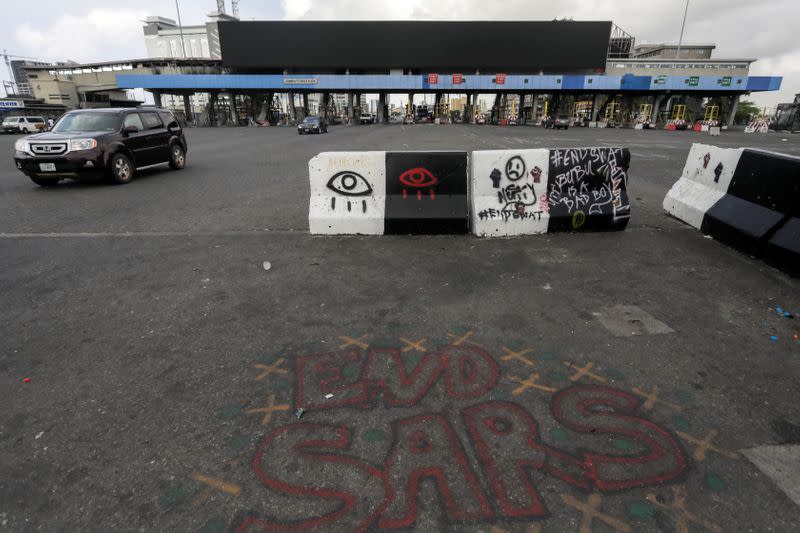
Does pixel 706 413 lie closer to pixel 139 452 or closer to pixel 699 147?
pixel 139 452

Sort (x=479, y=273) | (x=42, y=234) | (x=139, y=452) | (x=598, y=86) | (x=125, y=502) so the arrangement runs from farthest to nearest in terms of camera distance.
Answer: (x=598, y=86) < (x=42, y=234) < (x=479, y=273) < (x=139, y=452) < (x=125, y=502)

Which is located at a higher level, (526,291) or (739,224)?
(739,224)

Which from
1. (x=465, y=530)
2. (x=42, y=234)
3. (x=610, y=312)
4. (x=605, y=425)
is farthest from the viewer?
(x=42, y=234)

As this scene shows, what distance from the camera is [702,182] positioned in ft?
22.5

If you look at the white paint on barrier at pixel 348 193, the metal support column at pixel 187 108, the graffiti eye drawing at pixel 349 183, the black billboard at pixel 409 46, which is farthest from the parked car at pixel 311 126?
the black billboard at pixel 409 46

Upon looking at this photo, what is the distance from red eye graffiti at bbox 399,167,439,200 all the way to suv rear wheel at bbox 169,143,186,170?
32.8ft

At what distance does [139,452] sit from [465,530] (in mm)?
1801

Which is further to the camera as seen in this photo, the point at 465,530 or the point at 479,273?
the point at 479,273

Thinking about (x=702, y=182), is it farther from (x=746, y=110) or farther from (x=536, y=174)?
(x=746, y=110)

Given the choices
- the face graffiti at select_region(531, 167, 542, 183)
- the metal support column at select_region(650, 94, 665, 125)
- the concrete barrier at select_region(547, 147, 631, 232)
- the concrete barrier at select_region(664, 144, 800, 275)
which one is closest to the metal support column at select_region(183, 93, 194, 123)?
the metal support column at select_region(650, 94, 665, 125)

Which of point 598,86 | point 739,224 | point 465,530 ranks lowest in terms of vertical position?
point 465,530

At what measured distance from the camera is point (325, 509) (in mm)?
2062

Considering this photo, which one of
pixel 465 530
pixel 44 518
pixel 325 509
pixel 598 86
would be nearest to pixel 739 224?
pixel 465 530

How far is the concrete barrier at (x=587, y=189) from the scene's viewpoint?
6496 mm
